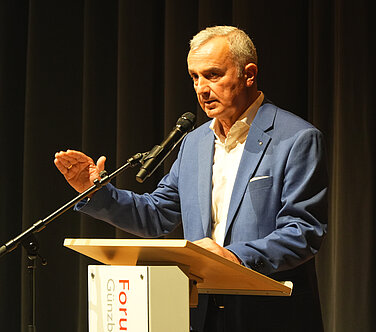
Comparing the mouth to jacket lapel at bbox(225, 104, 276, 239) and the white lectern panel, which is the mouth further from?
the white lectern panel

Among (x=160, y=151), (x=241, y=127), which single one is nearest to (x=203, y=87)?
(x=241, y=127)

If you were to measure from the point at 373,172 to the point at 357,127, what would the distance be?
183 millimetres

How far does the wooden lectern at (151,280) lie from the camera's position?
139 cm

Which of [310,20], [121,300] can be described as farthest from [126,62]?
[121,300]

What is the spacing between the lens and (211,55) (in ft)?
6.73

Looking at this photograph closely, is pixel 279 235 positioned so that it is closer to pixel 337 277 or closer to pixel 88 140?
pixel 337 277

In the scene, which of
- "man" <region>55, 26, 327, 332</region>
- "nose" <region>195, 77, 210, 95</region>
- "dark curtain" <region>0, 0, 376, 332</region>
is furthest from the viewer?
"dark curtain" <region>0, 0, 376, 332</region>

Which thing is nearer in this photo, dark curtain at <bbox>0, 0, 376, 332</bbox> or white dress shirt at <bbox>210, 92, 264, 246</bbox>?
white dress shirt at <bbox>210, 92, 264, 246</bbox>

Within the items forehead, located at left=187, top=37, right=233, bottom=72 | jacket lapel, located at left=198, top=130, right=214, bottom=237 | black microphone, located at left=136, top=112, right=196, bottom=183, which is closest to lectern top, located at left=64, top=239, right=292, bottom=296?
black microphone, located at left=136, top=112, right=196, bottom=183

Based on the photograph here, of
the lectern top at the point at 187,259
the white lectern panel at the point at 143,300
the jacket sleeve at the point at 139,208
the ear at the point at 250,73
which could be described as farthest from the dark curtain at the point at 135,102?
the white lectern panel at the point at 143,300

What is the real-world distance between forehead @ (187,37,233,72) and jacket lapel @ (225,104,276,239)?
0.67ft

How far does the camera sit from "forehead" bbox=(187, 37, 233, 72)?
2.05 meters

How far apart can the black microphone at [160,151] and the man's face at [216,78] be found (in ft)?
0.74

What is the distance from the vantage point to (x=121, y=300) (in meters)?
1.43
